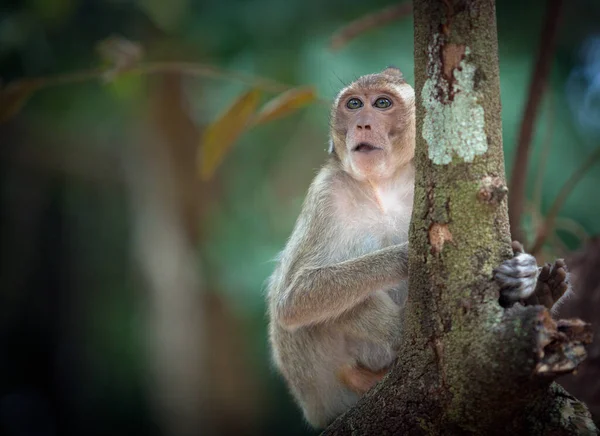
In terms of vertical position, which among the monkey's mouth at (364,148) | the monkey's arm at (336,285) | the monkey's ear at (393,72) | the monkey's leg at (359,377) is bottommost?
the monkey's leg at (359,377)

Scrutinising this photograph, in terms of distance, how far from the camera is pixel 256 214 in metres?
15.4

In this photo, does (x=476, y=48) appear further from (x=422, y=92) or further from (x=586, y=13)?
(x=586, y=13)

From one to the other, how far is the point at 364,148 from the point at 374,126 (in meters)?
0.15

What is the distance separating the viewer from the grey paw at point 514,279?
111 inches

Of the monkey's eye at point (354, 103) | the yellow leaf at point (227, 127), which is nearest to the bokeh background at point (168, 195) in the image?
the yellow leaf at point (227, 127)

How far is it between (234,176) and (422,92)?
13054 mm

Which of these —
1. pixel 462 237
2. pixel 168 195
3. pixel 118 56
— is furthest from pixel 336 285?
pixel 168 195

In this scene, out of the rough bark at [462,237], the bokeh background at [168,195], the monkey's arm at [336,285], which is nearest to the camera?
the rough bark at [462,237]

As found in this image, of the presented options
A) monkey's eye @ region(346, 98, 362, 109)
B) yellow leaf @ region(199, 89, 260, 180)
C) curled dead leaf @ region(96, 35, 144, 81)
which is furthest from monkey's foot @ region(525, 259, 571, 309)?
curled dead leaf @ region(96, 35, 144, 81)

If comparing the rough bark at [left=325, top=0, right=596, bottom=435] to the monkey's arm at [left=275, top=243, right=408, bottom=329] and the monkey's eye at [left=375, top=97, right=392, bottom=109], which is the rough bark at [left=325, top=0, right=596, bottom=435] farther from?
the monkey's eye at [left=375, top=97, right=392, bottom=109]

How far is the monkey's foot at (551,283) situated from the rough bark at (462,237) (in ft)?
1.70

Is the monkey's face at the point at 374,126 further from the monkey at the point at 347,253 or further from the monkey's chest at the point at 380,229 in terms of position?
the monkey's chest at the point at 380,229

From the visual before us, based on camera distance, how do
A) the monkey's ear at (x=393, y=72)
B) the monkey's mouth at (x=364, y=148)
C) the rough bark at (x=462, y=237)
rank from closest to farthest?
the rough bark at (x=462, y=237), the monkey's mouth at (x=364, y=148), the monkey's ear at (x=393, y=72)

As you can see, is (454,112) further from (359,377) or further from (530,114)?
(530,114)
